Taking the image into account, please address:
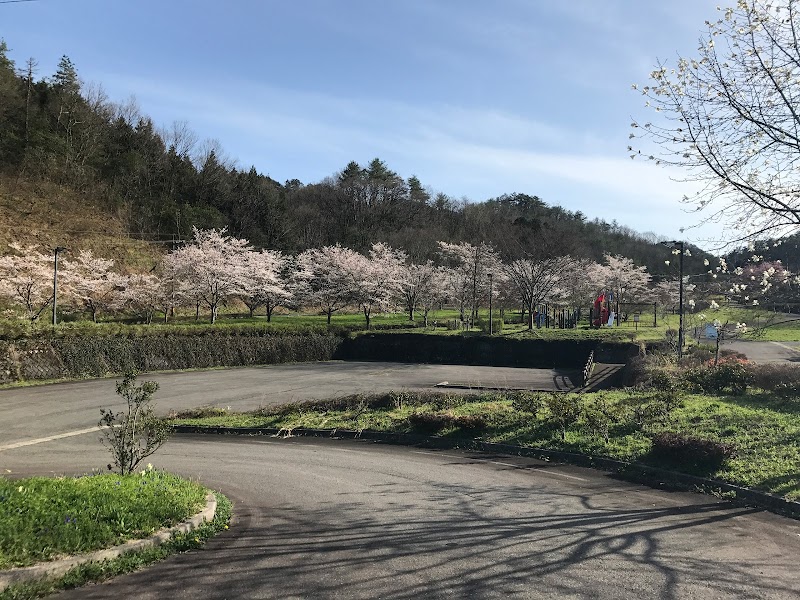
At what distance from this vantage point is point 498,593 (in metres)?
5.23

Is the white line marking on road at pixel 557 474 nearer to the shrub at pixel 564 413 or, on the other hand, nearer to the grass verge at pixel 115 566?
the shrub at pixel 564 413

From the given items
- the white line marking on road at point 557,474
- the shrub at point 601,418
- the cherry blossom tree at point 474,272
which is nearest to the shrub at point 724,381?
the shrub at point 601,418

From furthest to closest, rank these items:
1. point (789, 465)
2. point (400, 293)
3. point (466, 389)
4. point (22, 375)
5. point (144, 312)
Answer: point (400, 293) < point (144, 312) < point (22, 375) < point (466, 389) < point (789, 465)

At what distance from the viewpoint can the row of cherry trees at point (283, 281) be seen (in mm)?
42562

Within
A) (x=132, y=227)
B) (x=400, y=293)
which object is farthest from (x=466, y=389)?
(x=132, y=227)

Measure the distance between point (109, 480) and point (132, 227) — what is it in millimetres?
57738

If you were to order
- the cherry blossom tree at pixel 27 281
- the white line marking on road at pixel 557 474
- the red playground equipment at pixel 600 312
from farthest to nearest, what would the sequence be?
the red playground equipment at pixel 600 312, the cherry blossom tree at pixel 27 281, the white line marking on road at pixel 557 474

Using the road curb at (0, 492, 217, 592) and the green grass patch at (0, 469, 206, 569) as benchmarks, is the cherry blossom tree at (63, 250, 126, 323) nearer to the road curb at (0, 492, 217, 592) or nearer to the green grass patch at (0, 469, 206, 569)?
the green grass patch at (0, 469, 206, 569)

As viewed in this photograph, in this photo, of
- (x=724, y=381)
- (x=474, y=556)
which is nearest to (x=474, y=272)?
(x=724, y=381)

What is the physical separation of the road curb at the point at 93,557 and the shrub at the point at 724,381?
1609cm

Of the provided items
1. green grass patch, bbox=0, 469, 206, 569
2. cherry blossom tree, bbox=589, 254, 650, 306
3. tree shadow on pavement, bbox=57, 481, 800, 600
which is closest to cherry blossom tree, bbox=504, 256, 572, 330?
cherry blossom tree, bbox=589, 254, 650, 306

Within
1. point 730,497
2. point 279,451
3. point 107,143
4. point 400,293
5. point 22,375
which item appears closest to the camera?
point 730,497

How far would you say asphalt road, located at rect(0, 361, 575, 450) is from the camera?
19.0 meters

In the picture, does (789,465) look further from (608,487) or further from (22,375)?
(22,375)
